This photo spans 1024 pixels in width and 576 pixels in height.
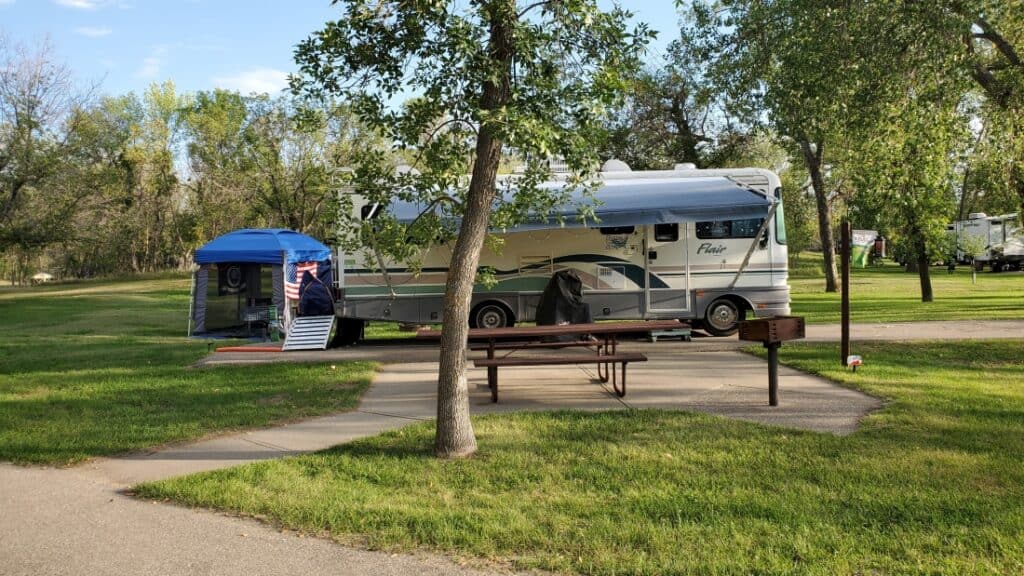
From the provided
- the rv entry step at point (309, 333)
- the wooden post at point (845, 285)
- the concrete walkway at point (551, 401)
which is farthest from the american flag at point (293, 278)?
the wooden post at point (845, 285)

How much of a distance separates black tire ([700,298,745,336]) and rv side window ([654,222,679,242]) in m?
1.49

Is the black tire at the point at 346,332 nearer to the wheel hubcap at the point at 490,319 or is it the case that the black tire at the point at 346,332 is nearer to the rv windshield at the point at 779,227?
the wheel hubcap at the point at 490,319

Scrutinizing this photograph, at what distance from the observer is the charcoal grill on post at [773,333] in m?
7.88

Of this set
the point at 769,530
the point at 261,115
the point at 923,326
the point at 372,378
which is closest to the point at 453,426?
the point at 769,530

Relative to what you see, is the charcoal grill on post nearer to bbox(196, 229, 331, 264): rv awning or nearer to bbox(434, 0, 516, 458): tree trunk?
bbox(434, 0, 516, 458): tree trunk

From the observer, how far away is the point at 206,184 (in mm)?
44688

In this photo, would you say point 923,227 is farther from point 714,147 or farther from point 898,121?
point 898,121

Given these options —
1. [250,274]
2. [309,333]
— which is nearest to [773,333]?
[309,333]

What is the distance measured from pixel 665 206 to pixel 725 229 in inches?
75.7

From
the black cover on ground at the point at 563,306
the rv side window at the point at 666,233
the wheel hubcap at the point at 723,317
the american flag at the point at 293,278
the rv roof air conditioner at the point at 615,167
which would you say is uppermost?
the rv roof air conditioner at the point at 615,167

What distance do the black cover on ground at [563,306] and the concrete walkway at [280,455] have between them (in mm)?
1247

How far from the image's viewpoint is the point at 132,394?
31.2 feet

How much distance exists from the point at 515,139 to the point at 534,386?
4.69 metres

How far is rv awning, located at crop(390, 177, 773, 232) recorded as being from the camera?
1309cm
